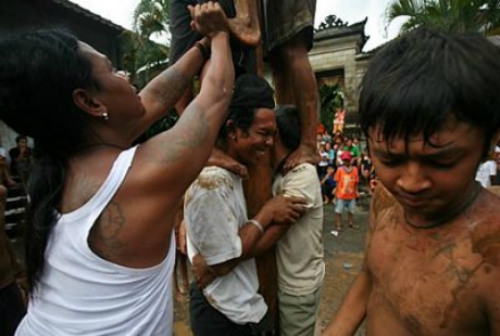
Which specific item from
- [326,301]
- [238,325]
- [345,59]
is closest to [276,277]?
[238,325]

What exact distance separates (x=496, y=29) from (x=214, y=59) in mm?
8672

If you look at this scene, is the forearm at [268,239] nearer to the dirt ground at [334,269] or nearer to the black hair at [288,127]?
the black hair at [288,127]

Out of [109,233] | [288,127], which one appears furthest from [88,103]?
[288,127]

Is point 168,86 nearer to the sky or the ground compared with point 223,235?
nearer to the sky

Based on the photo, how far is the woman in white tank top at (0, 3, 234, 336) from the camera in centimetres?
→ 115

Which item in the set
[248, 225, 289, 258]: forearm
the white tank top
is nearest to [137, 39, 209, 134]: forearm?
the white tank top

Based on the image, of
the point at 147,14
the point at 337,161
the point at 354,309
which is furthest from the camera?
the point at 147,14

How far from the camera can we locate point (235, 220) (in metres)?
1.60

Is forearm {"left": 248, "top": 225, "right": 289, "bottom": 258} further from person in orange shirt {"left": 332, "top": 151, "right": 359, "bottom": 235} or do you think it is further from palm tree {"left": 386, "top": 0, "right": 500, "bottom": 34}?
palm tree {"left": 386, "top": 0, "right": 500, "bottom": 34}

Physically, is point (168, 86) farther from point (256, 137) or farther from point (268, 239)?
point (268, 239)

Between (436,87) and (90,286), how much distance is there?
1197 mm

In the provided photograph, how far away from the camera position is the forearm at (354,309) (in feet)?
4.40

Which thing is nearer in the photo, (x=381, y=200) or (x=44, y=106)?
(x=44, y=106)

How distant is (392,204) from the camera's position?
1.29 metres
